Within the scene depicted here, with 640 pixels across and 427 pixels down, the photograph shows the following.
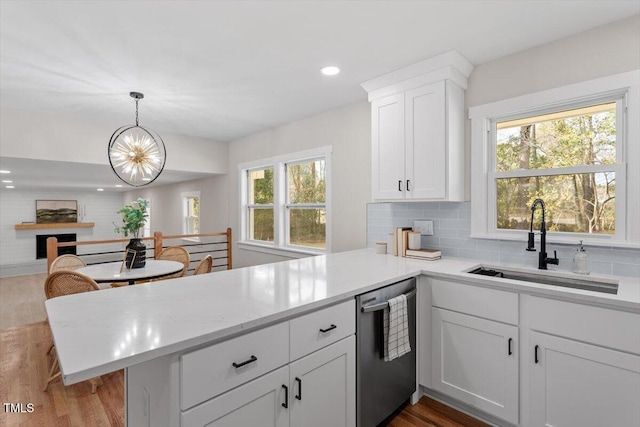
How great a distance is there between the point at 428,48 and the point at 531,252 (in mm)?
1600

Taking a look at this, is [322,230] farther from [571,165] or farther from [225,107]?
[571,165]

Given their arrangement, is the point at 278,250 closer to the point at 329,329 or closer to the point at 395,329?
the point at 395,329

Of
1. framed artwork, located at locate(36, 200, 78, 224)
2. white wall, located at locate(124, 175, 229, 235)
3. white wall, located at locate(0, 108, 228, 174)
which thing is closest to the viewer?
white wall, located at locate(0, 108, 228, 174)

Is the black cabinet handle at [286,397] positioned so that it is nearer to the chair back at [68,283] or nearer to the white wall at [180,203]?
the chair back at [68,283]

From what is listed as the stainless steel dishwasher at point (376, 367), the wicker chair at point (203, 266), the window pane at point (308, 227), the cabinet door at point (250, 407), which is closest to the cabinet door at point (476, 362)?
the stainless steel dishwasher at point (376, 367)

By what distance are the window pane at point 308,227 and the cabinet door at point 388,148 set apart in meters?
1.11

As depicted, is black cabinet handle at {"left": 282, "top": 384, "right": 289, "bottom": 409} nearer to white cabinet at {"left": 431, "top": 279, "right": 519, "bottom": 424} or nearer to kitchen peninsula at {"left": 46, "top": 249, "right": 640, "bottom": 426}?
kitchen peninsula at {"left": 46, "top": 249, "right": 640, "bottom": 426}

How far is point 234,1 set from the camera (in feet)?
5.69

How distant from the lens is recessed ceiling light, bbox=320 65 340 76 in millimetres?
2512

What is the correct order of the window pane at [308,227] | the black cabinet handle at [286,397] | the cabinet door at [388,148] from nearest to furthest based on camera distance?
the black cabinet handle at [286,397] → the cabinet door at [388,148] → the window pane at [308,227]

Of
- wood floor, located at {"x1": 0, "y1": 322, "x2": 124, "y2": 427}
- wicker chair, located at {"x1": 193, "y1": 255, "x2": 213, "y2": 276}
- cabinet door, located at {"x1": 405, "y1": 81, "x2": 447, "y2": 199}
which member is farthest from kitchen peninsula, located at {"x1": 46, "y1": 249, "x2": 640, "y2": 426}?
wicker chair, located at {"x1": 193, "y1": 255, "x2": 213, "y2": 276}

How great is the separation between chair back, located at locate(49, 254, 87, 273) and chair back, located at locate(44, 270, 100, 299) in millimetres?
904

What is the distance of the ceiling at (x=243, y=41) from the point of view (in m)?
1.79

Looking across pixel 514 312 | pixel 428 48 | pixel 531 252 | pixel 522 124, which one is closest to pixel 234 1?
pixel 428 48
